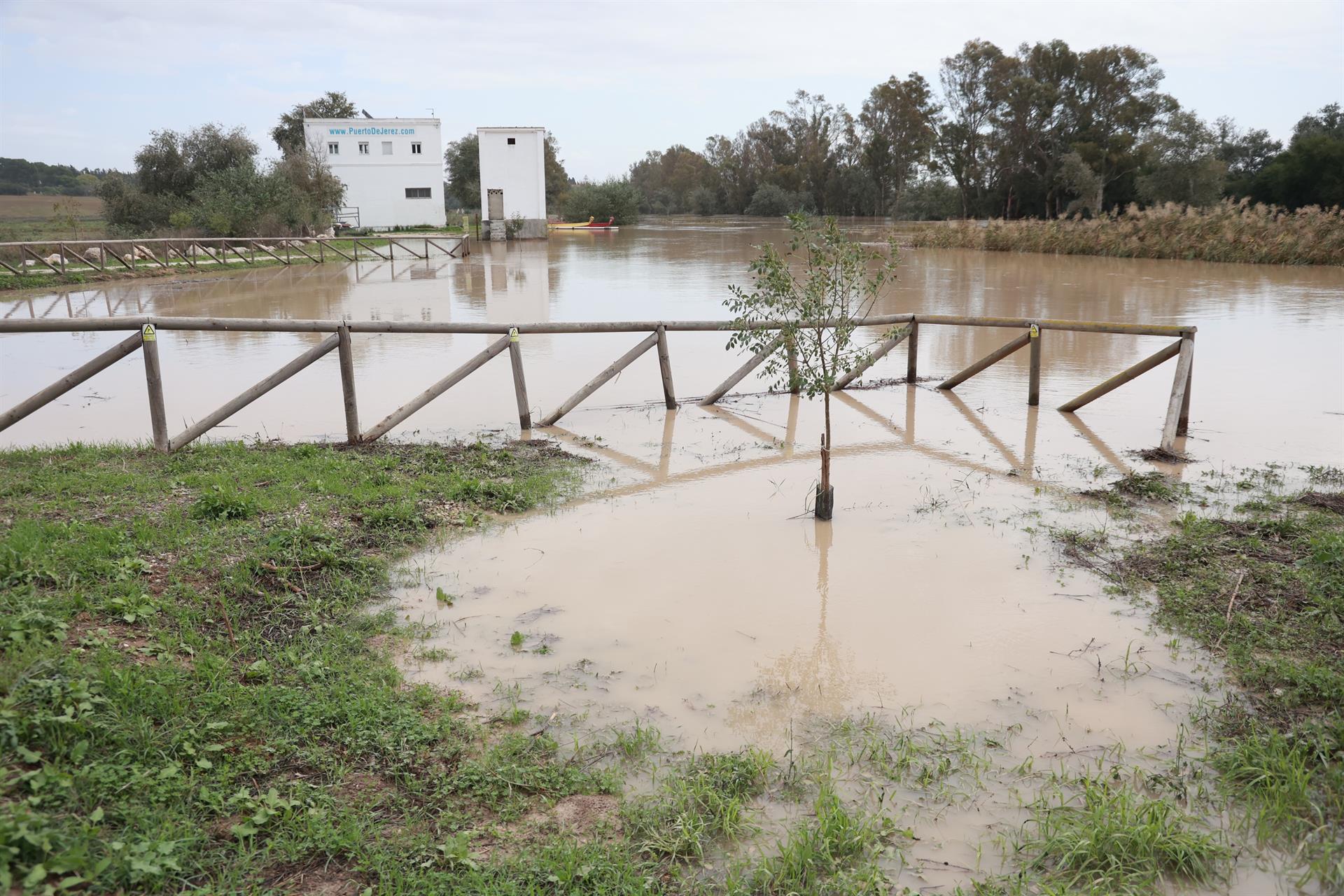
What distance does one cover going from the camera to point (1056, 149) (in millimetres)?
57812

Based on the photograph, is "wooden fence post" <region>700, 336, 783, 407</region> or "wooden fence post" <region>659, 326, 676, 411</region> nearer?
"wooden fence post" <region>659, 326, 676, 411</region>

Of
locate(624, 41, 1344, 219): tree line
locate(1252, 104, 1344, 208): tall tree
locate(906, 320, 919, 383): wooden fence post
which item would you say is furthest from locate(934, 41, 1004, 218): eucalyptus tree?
locate(906, 320, 919, 383): wooden fence post

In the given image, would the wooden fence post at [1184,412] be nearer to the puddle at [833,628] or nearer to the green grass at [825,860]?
the puddle at [833,628]

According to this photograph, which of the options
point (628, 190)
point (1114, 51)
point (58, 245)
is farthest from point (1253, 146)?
point (58, 245)

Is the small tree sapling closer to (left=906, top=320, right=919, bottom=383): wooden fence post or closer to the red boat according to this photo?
(left=906, top=320, right=919, bottom=383): wooden fence post

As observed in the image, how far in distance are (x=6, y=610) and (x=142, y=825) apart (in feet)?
6.42

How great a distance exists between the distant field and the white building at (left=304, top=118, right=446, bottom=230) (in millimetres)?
12607

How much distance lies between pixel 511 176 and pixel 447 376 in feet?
145

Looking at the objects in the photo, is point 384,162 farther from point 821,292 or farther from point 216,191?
point 821,292

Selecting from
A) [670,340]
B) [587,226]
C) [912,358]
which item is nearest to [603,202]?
[587,226]

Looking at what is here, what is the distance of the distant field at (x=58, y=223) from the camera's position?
1419 inches

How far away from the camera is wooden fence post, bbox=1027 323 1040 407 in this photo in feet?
34.8

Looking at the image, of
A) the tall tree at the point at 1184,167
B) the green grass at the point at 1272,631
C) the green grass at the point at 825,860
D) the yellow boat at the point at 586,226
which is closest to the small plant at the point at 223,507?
the green grass at the point at 825,860

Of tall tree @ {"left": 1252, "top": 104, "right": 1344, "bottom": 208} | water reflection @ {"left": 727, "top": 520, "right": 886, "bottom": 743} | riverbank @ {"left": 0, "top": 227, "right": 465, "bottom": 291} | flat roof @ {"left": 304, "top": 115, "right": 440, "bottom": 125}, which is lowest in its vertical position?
water reflection @ {"left": 727, "top": 520, "right": 886, "bottom": 743}
